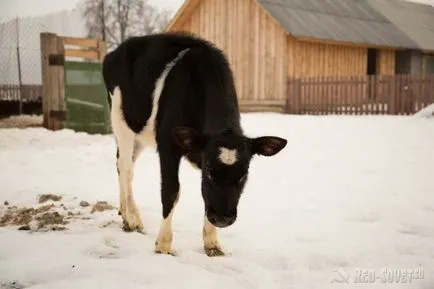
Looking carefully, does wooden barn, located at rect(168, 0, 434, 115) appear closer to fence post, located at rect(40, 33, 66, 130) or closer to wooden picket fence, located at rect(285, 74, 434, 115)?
wooden picket fence, located at rect(285, 74, 434, 115)

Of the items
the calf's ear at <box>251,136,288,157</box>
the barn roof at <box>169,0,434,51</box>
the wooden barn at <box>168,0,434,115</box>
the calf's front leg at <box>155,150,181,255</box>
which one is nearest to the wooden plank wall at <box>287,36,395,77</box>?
the wooden barn at <box>168,0,434,115</box>

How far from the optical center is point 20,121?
14.0 meters

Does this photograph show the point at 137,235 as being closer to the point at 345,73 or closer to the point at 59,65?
the point at 59,65

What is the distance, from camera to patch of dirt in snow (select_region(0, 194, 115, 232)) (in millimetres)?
4508

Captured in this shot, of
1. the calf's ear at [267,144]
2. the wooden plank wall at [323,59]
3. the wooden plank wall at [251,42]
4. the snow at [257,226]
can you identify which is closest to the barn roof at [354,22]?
the wooden plank wall at [323,59]

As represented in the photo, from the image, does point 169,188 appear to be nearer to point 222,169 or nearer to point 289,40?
point 222,169

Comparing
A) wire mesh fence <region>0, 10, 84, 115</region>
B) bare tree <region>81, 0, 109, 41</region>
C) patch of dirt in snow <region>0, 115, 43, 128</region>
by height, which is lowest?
patch of dirt in snow <region>0, 115, 43, 128</region>

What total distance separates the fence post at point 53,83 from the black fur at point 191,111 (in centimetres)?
728

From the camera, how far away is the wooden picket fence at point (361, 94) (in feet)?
52.9

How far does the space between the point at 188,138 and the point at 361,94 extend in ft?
49.6

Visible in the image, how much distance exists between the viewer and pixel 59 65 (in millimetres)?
12086

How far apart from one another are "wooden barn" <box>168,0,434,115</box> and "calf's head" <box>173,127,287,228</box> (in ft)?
49.0

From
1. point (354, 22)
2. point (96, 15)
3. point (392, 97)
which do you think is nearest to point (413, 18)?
point (354, 22)

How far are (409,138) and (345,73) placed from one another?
503 inches
